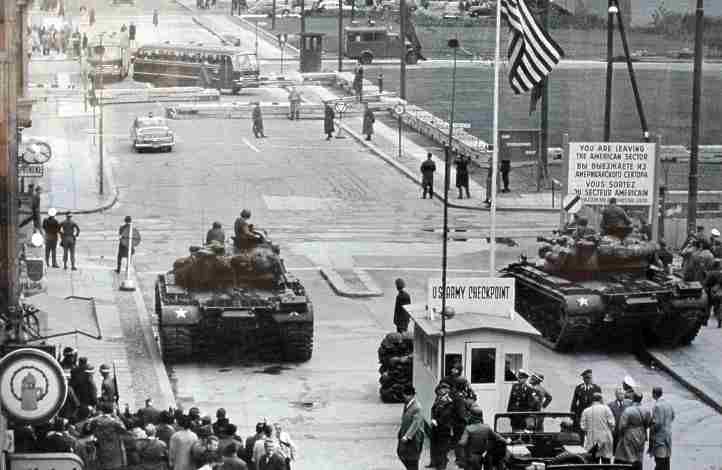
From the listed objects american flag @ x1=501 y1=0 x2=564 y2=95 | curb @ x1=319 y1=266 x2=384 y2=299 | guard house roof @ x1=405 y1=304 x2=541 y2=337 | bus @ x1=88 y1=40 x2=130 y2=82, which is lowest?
curb @ x1=319 y1=266 x2=384 y2=299

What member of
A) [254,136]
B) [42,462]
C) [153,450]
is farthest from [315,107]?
[42,462]

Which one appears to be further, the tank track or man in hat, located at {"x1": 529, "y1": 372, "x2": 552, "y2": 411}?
the tank track

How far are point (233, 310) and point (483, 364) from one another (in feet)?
20.9

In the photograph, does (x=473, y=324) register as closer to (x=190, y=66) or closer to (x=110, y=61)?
(x=190, y=66)

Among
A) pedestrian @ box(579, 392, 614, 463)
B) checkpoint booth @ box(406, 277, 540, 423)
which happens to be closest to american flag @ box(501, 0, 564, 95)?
checkpoint booth @ box(406, 277, 540, 423)

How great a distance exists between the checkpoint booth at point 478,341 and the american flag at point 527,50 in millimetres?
8126

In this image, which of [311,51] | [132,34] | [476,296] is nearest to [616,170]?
[476,296]

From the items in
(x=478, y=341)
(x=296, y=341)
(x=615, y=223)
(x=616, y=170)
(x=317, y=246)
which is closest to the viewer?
(x=478, y=341)

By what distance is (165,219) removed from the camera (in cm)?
5238

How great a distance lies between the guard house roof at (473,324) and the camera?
2908cm

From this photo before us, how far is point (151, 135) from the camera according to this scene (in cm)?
6431

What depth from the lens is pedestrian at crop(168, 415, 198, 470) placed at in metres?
24.1

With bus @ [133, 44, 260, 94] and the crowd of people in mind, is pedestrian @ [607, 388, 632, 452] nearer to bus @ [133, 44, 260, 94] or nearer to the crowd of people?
the crowd of people

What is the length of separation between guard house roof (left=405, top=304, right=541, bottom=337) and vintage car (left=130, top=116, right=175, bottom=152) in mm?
34522
